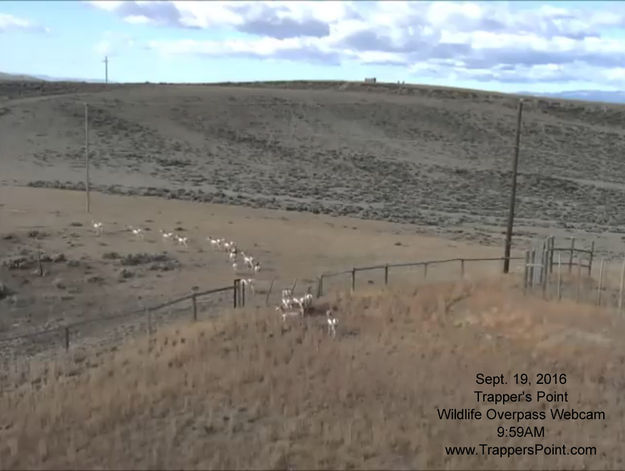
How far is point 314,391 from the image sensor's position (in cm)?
1147

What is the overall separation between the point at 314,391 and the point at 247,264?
43.4 ft

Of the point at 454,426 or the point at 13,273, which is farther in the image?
the point at 13,273

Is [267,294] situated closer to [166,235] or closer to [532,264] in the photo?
[532,264]

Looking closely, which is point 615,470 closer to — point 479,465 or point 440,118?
point 479,465

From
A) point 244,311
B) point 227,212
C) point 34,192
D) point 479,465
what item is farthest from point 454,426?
point 34,192

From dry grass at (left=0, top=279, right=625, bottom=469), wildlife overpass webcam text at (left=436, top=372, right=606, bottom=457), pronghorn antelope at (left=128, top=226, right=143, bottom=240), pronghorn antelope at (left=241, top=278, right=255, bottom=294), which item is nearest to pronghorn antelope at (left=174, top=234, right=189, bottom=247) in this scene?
pronghorn antelope at (left=128, top=226, right=143, bottom=240)

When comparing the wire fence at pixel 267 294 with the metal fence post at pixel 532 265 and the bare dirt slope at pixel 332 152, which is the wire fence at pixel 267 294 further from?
the bare dirt slope at pixel 332 152

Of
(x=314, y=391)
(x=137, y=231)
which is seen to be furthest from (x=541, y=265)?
(x=137, y=231)

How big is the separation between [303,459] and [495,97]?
3366 inches

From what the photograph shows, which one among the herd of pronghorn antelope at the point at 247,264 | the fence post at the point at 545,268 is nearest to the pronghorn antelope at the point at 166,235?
the herd of pronghorn antelope at the point at 247,264

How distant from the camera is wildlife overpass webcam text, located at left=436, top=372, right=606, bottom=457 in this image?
9.95 metres

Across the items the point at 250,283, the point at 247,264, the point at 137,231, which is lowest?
the point at 247,264

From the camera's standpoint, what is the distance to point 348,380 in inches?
471

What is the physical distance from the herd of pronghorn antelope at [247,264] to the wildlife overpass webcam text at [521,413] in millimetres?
3704
